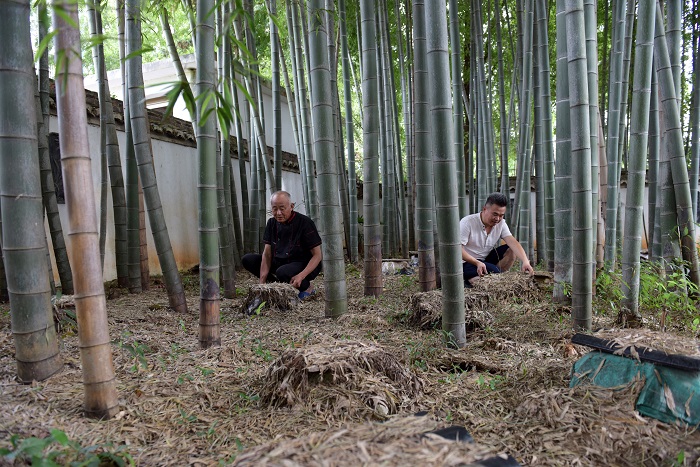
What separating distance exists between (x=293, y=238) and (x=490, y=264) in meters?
1.63

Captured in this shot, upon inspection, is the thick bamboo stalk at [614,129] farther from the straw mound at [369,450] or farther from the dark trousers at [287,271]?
the straw mound at [369,450]

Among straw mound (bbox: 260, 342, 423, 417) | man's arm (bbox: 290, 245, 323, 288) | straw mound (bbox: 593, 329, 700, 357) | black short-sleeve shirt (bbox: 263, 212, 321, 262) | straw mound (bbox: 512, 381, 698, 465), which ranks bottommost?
straw mound (bbox: 512, 381, 698, 465)

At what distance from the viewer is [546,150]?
436cm

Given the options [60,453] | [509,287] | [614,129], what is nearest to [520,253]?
[509,287]

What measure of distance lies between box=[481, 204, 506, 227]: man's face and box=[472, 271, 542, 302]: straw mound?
0.44m

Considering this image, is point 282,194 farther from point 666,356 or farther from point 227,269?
point 666,356

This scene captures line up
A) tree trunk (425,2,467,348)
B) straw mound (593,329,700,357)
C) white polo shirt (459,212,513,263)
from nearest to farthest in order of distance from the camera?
straw mound (593,329,700,357)
tree trunk (425,2,467,348)
white polo shirt (459,212,513,263)

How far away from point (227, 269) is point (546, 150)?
9.33ft

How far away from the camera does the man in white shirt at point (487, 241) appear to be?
3850 millimetres

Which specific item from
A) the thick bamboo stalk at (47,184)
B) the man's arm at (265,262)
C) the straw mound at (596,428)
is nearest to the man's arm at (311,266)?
the man's arm at (265,262)

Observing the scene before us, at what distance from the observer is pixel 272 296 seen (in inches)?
132

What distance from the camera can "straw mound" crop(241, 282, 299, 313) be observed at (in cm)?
334

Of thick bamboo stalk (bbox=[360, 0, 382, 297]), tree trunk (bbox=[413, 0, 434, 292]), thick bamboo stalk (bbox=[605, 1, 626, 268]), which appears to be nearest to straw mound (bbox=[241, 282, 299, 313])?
thick bamboo stalk (bbox=[360, 0, 382, 297])

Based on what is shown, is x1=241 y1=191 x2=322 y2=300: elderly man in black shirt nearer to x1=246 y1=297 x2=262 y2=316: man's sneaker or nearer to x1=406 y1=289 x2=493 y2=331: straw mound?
x1=246 y1=297 x2=262 y2=316: man's sneaker
